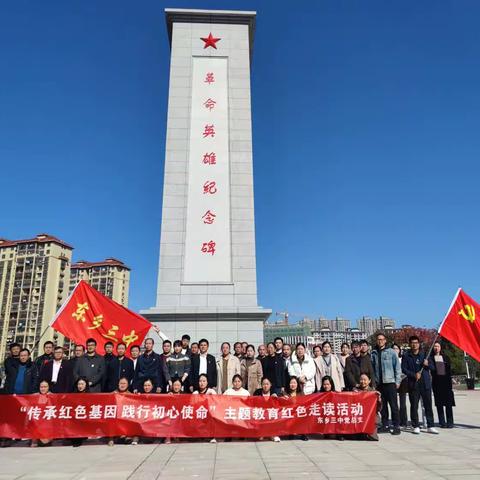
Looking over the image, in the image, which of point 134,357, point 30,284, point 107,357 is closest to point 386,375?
point 134,357

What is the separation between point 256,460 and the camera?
4.29 metres

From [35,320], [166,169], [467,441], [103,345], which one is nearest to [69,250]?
[35,320]

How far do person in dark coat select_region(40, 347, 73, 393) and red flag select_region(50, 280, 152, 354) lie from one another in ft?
1.38

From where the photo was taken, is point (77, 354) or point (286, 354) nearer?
point (77, 354)

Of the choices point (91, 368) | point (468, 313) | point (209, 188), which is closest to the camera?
point (91, 368)

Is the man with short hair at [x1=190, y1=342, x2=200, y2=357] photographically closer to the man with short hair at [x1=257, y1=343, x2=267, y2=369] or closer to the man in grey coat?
the man with short hair at [x1=257, y1=343, x2=267, y2=369]

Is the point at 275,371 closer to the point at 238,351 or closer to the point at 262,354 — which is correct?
the point at 262,354

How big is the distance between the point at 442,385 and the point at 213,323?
15.6 feet

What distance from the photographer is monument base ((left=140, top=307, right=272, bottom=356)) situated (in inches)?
370

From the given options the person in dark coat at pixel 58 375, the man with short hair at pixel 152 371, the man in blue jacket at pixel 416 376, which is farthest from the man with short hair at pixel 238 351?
the man in blue jacket at pixel 416 376

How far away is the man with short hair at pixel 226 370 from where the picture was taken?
6.24m

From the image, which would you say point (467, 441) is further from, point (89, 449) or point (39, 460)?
point (39, 460)

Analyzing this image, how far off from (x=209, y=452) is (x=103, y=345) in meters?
2.79

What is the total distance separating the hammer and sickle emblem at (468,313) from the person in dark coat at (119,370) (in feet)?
16.9
